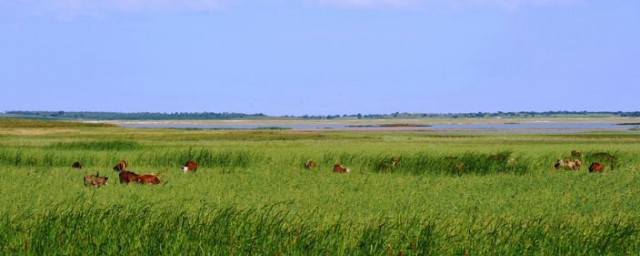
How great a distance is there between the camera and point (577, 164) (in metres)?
23.2

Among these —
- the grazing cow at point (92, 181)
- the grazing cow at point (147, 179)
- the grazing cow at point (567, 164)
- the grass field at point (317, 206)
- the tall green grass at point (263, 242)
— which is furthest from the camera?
the grazing cow at point (567, 164)

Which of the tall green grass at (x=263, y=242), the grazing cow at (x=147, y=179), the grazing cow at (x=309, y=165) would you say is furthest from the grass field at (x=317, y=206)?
the grazing cow at (x=147, y=179)

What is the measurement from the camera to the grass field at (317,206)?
8797 mm

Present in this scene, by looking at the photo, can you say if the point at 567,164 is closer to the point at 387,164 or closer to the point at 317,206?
the point at 387,164

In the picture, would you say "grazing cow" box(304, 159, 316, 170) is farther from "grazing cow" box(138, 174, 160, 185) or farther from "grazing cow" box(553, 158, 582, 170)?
"grazing cow" box(553, 158, 582, 170)

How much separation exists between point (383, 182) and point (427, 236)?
10170 millimetres

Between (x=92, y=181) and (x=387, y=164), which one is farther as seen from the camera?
(x=387, y=164)

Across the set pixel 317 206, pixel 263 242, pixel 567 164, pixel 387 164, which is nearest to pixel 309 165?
pixel 387 164

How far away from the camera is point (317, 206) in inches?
515

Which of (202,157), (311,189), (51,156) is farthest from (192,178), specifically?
(51,156)

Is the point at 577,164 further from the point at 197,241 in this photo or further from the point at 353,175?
the point at 197,241

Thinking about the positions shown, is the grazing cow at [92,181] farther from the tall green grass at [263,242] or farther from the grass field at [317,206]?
the tall green grass at [263,242]

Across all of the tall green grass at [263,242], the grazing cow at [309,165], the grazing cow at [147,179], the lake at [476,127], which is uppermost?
the tall green grass at [263,242]

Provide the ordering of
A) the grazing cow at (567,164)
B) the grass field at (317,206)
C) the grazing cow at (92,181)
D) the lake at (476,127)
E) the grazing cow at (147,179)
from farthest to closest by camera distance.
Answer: the lake at (476,127) < the grazing cow at (567,164) < the grazing cow at (147,179) < the grazing cow at (92,181) < the grass field at (317,206)
